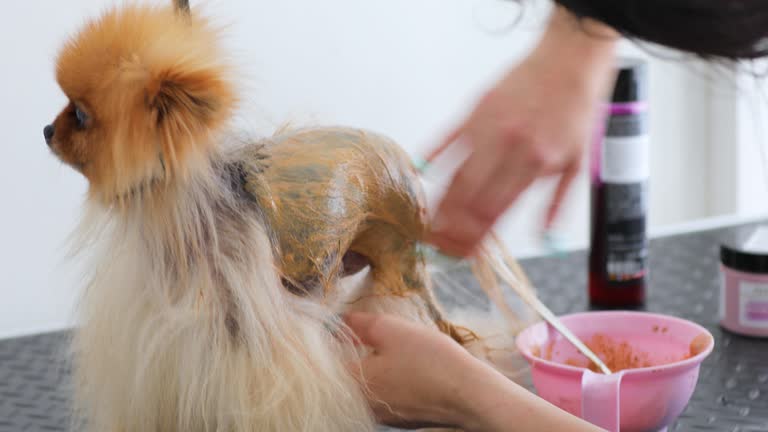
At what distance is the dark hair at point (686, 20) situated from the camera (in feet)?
1.36

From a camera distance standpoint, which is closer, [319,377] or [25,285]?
[319,377]

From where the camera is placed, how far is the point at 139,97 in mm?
527

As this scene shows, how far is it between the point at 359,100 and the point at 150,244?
0.75 metres

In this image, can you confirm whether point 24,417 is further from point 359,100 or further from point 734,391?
point 359,100

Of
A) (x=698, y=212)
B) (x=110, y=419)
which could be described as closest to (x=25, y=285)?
(x=110, y=419)

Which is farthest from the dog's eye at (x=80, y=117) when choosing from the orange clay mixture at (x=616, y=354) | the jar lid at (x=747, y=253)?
the jar lid at (x=747, y=253)

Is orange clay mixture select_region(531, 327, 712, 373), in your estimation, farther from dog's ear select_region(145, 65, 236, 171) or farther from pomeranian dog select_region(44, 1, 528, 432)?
dog's ear select_region(145, 65, 236, 171)

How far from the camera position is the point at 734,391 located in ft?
2.53

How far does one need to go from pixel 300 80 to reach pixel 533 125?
832mm

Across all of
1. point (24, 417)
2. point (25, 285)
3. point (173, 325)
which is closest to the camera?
point (173, 325)

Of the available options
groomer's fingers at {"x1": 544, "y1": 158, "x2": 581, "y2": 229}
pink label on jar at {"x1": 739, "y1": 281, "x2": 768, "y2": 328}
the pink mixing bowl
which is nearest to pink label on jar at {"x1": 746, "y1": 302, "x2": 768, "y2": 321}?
pink label on jar at {"x1": 739, "y1": 281, "x2": 768, "y2": 328}

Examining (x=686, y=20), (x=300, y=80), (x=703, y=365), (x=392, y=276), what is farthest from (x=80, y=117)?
(x=300, y=80)

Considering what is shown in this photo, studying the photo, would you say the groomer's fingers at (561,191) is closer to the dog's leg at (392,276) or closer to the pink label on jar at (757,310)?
the dog's leg at (392,276)

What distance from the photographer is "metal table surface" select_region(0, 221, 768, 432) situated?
0.74 metres
